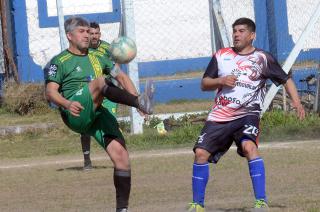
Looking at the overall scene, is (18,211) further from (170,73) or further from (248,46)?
(170,73)

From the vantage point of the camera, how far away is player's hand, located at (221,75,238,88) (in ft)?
27.7

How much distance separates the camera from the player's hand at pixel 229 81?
8.43 meters

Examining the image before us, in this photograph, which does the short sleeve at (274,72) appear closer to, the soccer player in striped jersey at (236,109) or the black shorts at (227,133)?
the soccer player in striped jersey at (236,109)

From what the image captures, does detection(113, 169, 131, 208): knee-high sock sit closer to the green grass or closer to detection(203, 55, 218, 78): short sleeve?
detection(203, 55, 218, 78): short sleeve

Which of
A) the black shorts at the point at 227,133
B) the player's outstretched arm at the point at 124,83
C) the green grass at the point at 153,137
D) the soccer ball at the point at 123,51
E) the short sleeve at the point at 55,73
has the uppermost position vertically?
the soccer ball at the point at 123,51

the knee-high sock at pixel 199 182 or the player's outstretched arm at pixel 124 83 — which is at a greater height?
the player's outstretched arm at pixel 124 83

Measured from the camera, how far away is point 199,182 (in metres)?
8.45

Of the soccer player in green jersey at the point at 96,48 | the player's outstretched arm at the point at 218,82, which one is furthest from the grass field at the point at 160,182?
the player's outstretched arm at the point at 218,82

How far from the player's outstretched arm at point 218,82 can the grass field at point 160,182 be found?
1.13 m

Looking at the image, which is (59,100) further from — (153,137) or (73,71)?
(153,137)

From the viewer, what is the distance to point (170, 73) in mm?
20688

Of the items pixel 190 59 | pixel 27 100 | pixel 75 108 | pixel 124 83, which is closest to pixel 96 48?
pixel 124 83

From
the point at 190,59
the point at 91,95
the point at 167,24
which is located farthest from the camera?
the point at 167,24

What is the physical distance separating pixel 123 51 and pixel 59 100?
2.37ft
